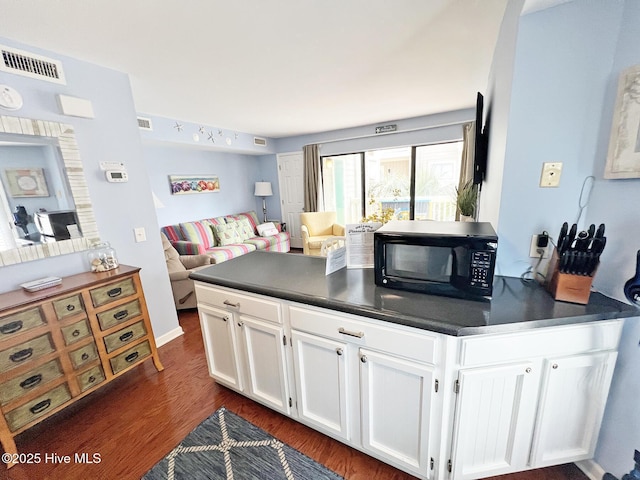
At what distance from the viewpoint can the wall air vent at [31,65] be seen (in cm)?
158

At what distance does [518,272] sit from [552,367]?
0.48 metres

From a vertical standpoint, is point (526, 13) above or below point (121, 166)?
above

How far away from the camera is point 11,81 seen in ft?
5.30

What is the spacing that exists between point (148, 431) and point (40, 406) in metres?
0.62

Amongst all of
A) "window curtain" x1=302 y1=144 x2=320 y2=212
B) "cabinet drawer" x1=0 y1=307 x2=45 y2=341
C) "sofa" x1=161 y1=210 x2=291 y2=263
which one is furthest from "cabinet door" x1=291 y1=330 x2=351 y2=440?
"window curtain" x1=302 y1=144 x2=320 y2=212

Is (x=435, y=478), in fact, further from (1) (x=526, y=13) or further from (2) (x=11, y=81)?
(2) (x=11, y=81)

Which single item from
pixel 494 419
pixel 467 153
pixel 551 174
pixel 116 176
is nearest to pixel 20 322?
pixel 116 176

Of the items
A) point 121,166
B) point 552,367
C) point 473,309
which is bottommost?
point 552,367

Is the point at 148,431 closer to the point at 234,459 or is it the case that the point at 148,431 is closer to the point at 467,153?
the point at 234,459

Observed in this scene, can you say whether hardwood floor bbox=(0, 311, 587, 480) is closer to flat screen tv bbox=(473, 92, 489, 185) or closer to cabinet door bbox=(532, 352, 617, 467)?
cabinet door bbox=(532, 352, 617, 467)

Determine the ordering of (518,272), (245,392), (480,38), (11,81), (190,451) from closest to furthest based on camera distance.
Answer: (518,272)
(190,451)
(11,81)
(245,392)
(480,38)

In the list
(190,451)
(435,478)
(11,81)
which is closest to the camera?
(435,478)

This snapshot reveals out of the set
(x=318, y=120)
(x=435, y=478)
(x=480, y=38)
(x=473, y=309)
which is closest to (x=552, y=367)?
(x=473, y=309)

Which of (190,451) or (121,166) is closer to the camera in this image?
(190,451)
